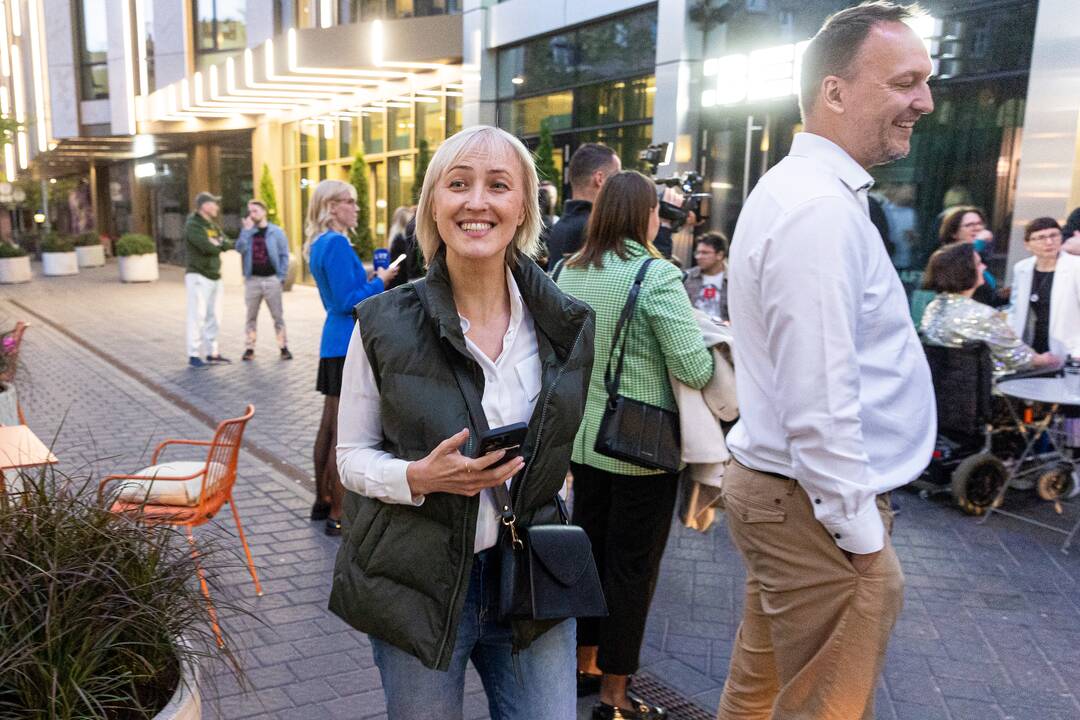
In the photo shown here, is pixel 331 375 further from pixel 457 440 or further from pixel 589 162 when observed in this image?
pixel 457 440

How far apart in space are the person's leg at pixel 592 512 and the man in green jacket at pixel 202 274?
362 inches

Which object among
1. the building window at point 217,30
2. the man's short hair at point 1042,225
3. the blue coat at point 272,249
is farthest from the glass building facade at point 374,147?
the man's short hair at point 1042,225

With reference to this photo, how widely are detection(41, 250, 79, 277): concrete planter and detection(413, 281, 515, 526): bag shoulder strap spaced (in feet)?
100

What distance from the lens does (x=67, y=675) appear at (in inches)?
79.8

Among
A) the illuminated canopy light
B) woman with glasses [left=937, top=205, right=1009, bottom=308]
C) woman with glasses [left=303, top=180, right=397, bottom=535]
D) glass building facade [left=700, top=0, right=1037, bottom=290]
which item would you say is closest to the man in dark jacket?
woman with glasses [left=303, top=180, right=397, bottom=535]

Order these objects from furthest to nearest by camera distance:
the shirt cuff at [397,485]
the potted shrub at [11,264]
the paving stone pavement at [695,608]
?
the potted shrub at [11,264], the paving stone pavement at [695,608], the shirt cuff at [397,485]

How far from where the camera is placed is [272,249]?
11.9 meters

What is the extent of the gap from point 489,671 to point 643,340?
1.49 m

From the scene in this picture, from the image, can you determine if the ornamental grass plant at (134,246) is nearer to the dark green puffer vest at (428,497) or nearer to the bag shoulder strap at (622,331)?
the bag shoulder strap at (622,331)

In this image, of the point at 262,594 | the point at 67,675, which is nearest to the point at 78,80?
the point at 262,594

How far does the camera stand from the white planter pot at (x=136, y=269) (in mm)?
25544

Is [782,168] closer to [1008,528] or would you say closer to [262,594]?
[262,594]

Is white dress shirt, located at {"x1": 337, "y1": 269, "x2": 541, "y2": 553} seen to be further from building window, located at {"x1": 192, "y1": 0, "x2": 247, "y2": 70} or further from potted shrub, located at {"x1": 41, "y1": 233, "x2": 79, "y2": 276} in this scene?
potted shrub, located at {"x1": 41, "y1": 233, "x2": 79, "y2": 276}

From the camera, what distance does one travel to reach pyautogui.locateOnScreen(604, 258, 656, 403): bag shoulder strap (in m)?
3.33
